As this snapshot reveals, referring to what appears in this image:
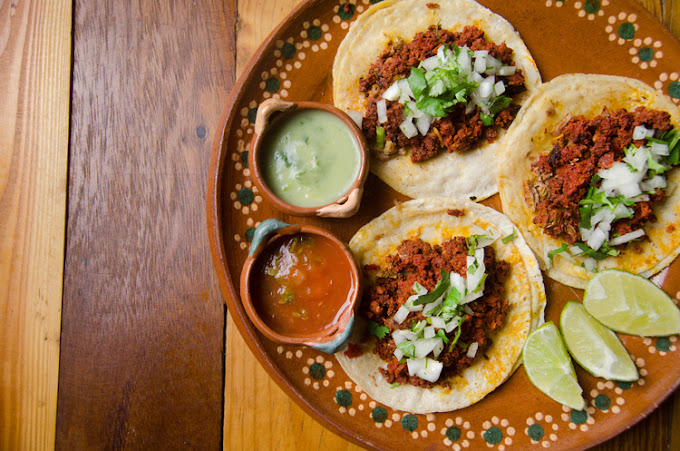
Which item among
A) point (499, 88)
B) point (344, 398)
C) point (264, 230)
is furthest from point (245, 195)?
point (499, 88)

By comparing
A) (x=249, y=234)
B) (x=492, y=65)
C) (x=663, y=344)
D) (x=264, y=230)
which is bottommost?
(x=663, y=344)

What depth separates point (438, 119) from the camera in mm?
2607

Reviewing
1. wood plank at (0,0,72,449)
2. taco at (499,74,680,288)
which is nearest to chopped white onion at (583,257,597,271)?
taco at (499,74,680,288)

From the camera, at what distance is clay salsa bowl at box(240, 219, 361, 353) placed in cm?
247

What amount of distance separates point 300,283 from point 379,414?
3.20ft

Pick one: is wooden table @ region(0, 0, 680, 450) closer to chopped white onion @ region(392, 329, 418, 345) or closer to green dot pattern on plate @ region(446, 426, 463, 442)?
green dot pattern on plate @ region(446, 426, 463, 442)

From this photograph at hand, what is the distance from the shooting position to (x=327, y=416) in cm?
268

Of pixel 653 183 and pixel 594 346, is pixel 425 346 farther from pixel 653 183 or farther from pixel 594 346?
pixel 653 183

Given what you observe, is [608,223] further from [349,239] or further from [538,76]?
[349,239]

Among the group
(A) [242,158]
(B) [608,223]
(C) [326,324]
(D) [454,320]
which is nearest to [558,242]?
(B) [608,223]

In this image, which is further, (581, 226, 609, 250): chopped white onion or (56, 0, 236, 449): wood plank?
(56, 0, 236, 449): wood plank

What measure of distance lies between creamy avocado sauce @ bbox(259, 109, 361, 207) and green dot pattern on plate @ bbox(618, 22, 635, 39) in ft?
5.67

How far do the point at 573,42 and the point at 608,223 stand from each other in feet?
3.63

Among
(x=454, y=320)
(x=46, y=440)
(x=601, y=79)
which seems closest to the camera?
(x=454, y=320)
